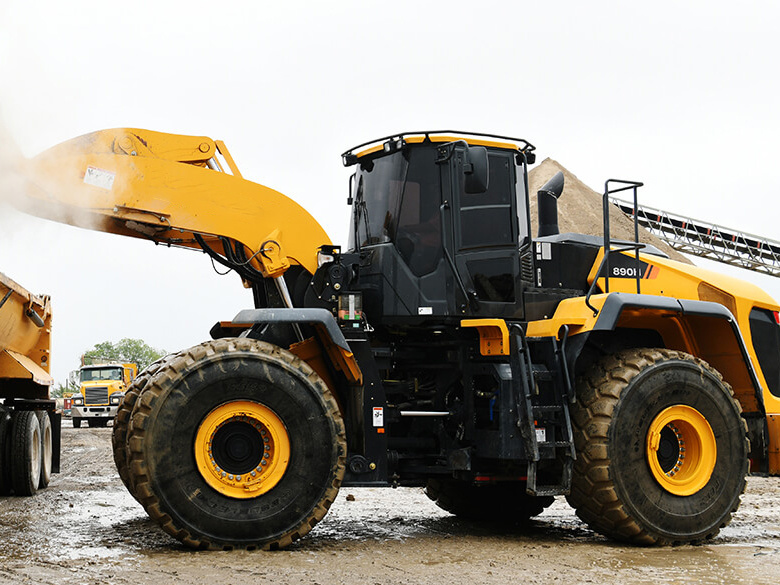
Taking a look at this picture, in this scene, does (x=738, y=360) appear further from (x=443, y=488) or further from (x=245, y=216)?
(x=245, y=216)

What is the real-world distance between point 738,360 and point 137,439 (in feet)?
17.1

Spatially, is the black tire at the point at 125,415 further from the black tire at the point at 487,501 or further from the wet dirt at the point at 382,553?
the black tire at the point at 487,501

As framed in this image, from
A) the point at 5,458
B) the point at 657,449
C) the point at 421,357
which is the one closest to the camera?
the point at 657,449

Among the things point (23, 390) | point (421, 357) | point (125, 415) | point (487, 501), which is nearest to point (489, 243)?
point (421, 357)

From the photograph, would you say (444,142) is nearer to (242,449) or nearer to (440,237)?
(440,237)

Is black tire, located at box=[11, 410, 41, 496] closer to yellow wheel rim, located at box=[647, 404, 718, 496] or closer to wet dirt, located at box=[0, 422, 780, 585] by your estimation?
wet dirt, located at box=[0, 422, 780, 585]

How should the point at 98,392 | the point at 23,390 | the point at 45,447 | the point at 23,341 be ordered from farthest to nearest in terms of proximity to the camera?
the point at 98,392 < the point at 45,447 < the point at 23,390 < the point at 23,341

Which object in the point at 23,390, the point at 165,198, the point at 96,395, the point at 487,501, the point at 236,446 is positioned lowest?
the point at 487,501

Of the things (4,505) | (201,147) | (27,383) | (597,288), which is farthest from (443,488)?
(27,383)

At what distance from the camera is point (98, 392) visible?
33281 mm

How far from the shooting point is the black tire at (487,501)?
8.74 m

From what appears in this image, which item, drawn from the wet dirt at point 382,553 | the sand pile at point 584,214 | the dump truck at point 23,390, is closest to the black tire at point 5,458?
the dump truck at point 23,390

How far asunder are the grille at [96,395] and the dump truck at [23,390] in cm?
2124

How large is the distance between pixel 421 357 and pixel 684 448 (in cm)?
234
